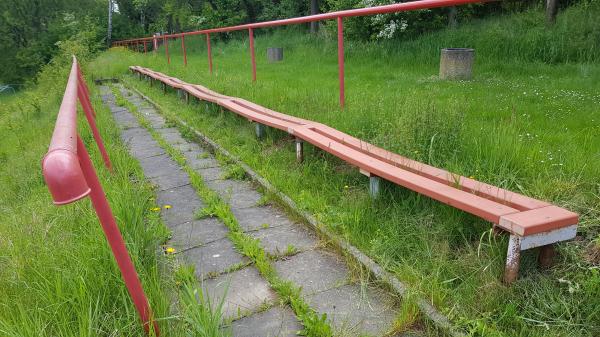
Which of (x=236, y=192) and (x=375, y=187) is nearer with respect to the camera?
(x=375, y=187)

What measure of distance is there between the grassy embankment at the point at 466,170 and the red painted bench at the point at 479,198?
14cm

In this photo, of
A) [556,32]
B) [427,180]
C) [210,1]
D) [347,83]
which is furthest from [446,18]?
[210,1]

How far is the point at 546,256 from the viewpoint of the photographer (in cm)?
237

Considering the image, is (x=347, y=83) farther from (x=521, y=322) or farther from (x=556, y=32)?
(x=521, y=322)

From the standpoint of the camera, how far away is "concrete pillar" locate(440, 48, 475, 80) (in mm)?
7883

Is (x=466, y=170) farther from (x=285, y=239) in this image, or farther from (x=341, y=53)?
(x=341, y=53)

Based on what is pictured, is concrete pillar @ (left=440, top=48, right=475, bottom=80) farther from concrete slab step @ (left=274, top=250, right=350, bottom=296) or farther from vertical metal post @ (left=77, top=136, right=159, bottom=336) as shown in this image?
vertical metal post @ (left=77, top=136, right=159, bottom=336)

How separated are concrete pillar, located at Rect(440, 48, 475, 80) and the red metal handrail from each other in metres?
6.68

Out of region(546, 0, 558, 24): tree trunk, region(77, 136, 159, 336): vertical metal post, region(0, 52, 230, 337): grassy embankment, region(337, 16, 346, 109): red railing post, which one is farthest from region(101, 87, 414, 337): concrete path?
region(546, 0, 558, 24): tree trunk

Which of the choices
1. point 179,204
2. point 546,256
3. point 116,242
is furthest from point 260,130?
point 116,242

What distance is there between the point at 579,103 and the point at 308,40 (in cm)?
1221

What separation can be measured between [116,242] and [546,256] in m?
1.95

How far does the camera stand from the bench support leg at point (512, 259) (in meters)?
2.23

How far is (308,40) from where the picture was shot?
54.7ft
